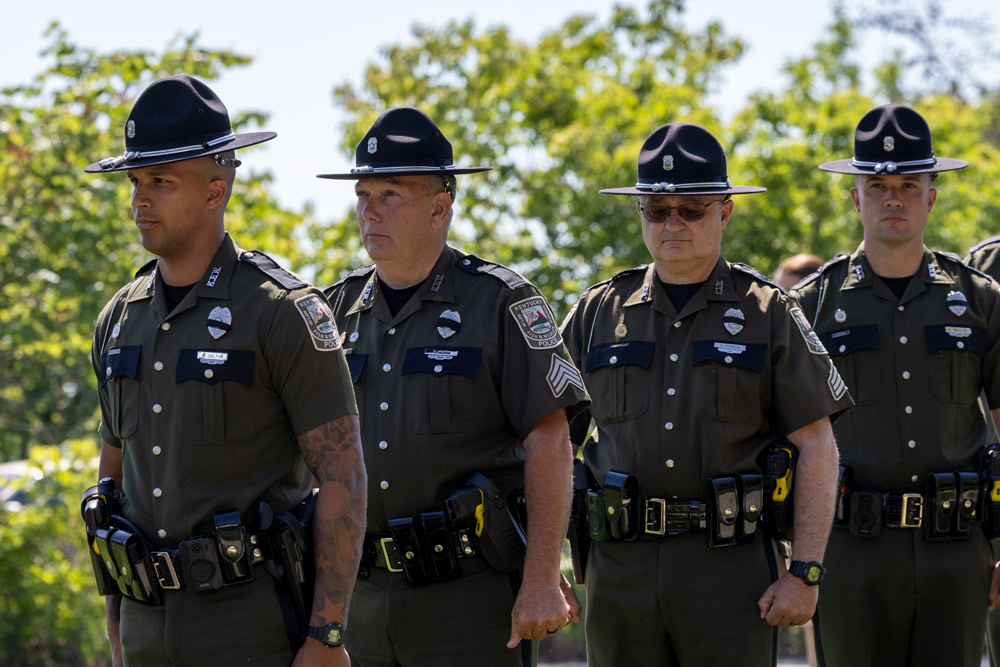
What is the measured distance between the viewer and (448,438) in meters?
4.28

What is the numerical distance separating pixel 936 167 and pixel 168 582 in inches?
144

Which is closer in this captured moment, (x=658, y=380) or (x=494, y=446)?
(x=494, y=446)

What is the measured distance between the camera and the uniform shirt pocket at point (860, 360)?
540 centimetres

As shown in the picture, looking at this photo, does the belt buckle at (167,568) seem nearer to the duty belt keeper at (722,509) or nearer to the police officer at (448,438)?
the police officer at (448,438)

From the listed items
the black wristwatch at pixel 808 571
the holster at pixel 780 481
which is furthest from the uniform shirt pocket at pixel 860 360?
the black wristwatch at pixel 808 571

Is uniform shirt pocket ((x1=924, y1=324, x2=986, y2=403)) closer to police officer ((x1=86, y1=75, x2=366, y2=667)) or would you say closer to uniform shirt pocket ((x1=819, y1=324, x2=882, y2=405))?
uniform shirt pocket ((x1=819, y1=324, x2=882, y2=405))

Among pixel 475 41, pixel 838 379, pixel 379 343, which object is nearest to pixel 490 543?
pixel 379 343

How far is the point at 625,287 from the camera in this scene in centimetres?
514

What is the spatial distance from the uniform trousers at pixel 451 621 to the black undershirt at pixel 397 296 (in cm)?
94

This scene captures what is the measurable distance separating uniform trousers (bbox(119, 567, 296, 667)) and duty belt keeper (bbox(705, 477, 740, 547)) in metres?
1.69

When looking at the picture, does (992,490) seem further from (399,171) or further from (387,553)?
(399,171)

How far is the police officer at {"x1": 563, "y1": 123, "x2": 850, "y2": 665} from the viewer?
4.57m

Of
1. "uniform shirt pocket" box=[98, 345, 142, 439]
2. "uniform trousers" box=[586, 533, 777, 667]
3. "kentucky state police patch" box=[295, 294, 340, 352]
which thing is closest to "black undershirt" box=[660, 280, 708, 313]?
"uniform trousers" box=[586, 533, 777, 667]

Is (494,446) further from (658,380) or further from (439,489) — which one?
(658,380)
